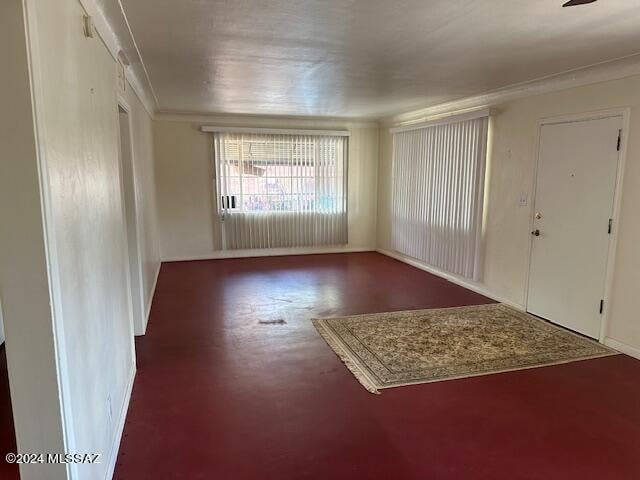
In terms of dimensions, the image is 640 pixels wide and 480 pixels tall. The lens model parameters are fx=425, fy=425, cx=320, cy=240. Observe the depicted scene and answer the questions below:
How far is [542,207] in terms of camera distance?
14.6 ft

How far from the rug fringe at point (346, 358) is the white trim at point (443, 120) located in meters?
3.16

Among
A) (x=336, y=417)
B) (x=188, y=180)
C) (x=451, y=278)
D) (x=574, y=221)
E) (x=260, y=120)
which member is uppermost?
(x=260, y=120)

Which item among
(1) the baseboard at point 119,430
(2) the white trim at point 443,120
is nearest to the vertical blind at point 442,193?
(2) the white trim at point 443,120

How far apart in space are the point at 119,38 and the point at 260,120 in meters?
4.47

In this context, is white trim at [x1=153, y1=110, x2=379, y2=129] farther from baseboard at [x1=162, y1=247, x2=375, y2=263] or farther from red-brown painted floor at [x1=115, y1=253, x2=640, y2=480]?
red-brown painted floor at [x1=115, y1=253, x2=640, y2=480]

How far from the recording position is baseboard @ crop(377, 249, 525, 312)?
503 centimetres

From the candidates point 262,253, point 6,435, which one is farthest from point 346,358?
point 262,253

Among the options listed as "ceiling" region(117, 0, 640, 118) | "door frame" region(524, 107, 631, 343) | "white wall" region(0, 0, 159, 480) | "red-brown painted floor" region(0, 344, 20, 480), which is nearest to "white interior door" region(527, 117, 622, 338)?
"door frame" region(524, 107, 631, 343)

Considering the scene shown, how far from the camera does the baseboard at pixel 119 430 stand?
7.02 ft

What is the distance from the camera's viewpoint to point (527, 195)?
4629 mm

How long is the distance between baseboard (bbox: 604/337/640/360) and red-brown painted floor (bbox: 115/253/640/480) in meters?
0.10

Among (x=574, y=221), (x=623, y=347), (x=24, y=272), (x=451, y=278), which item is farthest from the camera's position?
(x=451, y=278)

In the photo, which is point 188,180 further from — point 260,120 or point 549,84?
point 549,84

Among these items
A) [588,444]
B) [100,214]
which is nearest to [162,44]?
[100,214]
